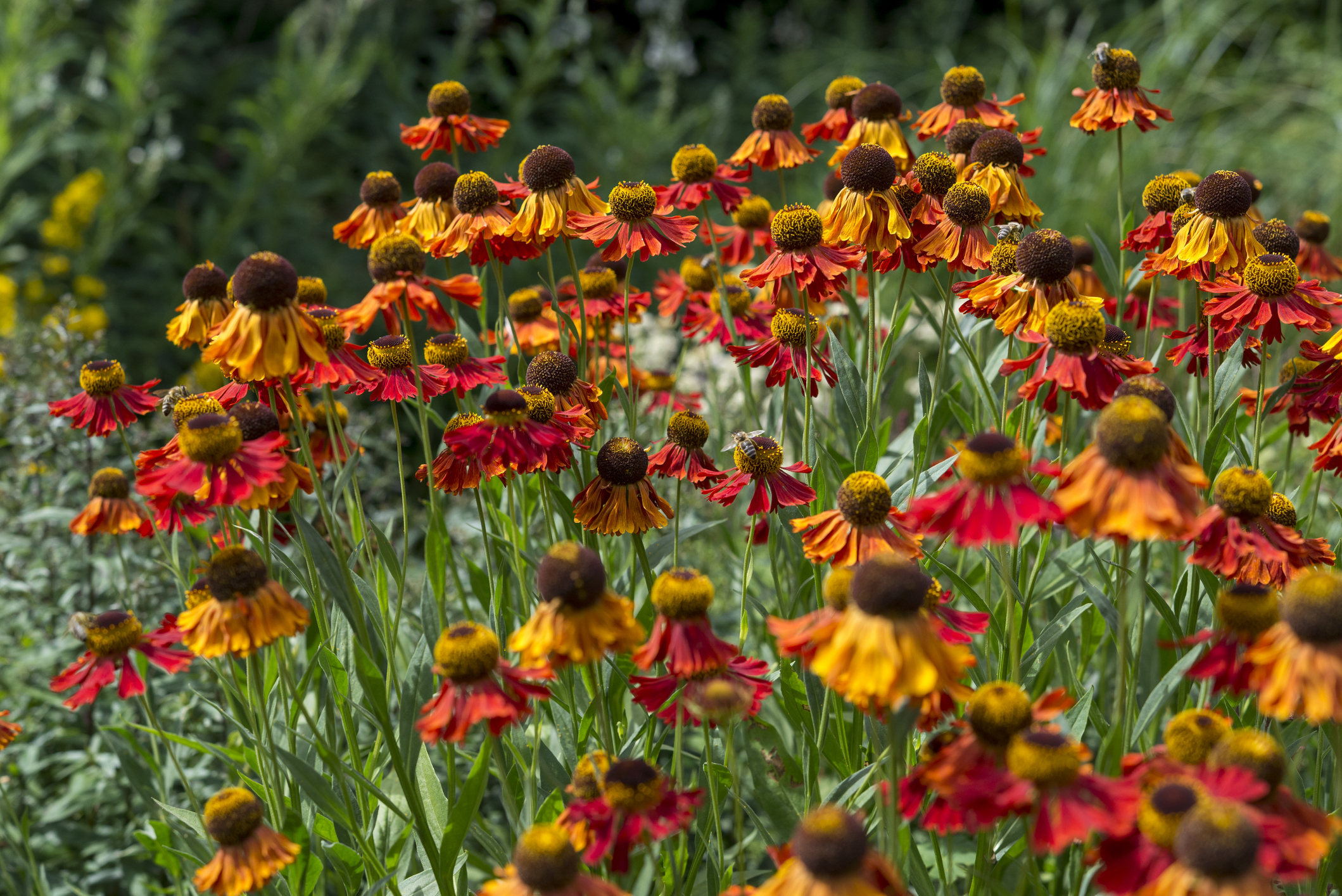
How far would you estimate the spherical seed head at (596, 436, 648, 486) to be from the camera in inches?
63.2

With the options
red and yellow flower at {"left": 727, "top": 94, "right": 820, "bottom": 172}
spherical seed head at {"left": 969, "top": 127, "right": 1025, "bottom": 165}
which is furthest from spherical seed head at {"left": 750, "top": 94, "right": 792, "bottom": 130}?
spherical seed head at {"left": 969, "top": 127, "right": 1025, "bottom": 165}

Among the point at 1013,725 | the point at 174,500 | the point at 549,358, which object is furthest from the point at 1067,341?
the point at 174,500

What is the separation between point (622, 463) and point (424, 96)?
548 cm

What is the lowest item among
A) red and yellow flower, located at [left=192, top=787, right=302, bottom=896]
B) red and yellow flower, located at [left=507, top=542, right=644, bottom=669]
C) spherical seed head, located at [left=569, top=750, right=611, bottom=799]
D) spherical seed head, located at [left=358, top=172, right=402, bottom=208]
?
red and yellow flower, located at [left=192, top=787, right=302, bottom=896]

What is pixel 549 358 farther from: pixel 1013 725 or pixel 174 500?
pixel 1013 725

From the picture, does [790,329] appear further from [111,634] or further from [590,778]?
[111,634]

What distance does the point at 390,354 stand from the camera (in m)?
1.86

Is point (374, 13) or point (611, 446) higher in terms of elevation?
point (374, 13)

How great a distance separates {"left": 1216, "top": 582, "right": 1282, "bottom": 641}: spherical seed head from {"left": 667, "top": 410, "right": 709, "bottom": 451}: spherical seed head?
849mm

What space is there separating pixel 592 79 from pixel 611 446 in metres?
4.68

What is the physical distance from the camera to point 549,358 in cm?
179

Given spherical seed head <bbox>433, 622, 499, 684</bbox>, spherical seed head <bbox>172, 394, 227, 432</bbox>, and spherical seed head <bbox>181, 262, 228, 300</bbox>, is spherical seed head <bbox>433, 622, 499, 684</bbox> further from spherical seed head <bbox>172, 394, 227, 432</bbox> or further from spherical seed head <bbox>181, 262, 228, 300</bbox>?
spherical seed head <bbox>181, 262, 228, 300</bbox>

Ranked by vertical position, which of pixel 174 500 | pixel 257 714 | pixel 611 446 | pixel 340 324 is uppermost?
pixel 340 324

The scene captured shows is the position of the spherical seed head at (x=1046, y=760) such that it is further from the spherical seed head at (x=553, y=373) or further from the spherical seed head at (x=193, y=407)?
the spherical seed head at (x=193, y=407)
